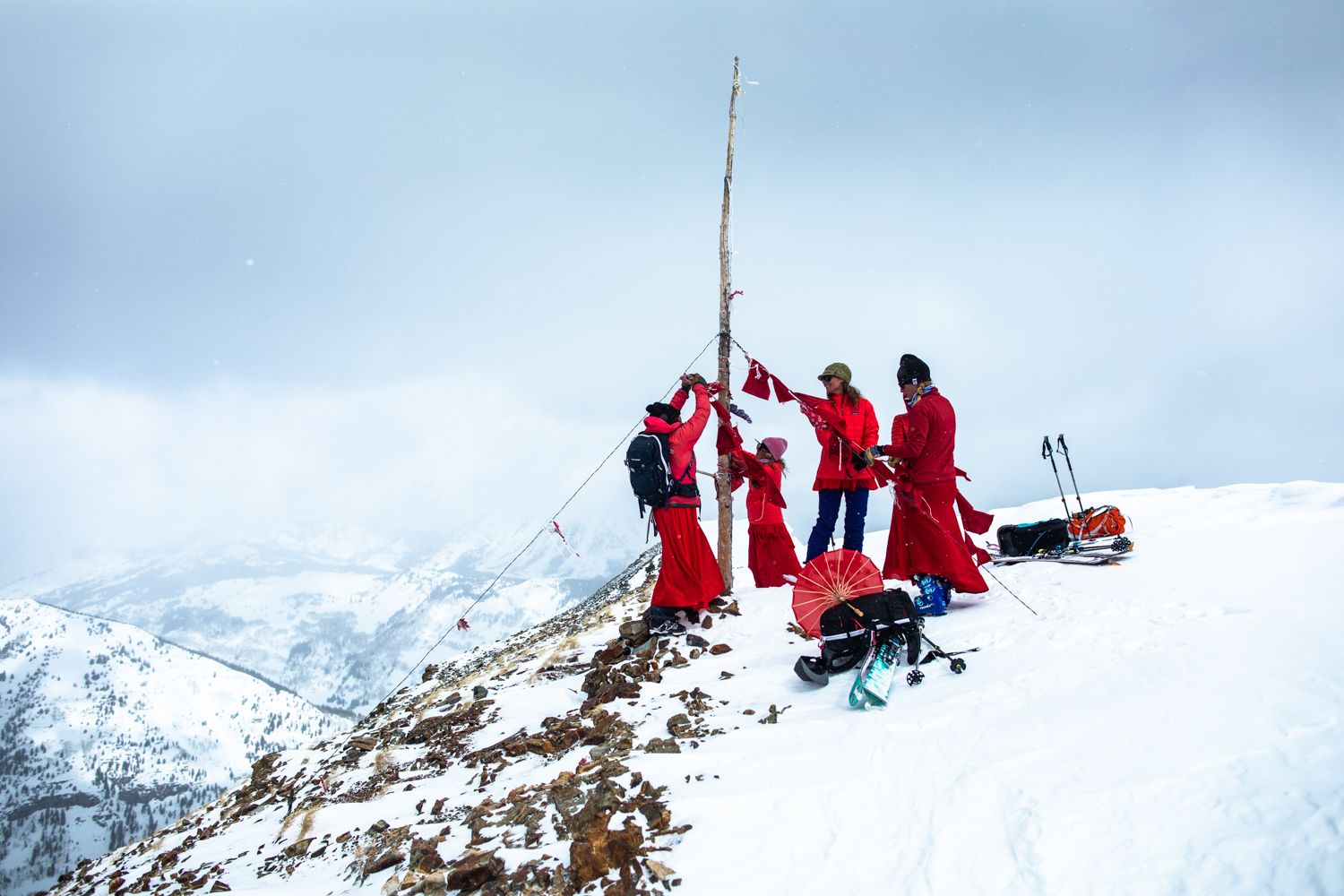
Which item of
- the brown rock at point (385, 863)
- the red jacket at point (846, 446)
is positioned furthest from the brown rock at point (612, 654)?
the brown rock at point (385, 863)

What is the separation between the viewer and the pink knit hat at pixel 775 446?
33.6 ft

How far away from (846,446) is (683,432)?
2186 mm

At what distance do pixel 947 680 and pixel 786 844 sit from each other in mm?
2250

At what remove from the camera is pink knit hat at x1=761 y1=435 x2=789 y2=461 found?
33.6 feet

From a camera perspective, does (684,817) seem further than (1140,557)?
No

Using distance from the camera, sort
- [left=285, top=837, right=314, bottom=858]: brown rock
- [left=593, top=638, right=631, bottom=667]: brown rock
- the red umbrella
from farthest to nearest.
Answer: [left=593, top=638, right=631, bottom=667]: brown rock → the red umbrella → [left=285, top=837, right=314, bottom=858]: brown rock

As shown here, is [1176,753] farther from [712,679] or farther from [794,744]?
[712,679]

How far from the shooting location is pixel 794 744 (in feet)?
14.6

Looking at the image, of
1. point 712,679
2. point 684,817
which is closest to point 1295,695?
point 684,817

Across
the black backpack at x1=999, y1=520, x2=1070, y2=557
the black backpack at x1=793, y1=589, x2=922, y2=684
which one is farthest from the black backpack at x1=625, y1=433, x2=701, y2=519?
the black backpack at x1=999, y1=520, x2=1070, y2=557

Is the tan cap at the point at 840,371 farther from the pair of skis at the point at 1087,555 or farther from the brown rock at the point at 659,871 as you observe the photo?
the brown rock at the point at 659,871

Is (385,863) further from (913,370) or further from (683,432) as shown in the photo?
(913,370)

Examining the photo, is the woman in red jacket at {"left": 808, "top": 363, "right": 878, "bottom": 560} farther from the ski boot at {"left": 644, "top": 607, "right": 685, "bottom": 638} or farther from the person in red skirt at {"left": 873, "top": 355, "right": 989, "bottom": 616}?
the ski boot at {"left": 644, "top": 607, "right": 685, "bottom": 638}

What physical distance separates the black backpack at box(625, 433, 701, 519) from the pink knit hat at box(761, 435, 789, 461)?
2.50 metres
